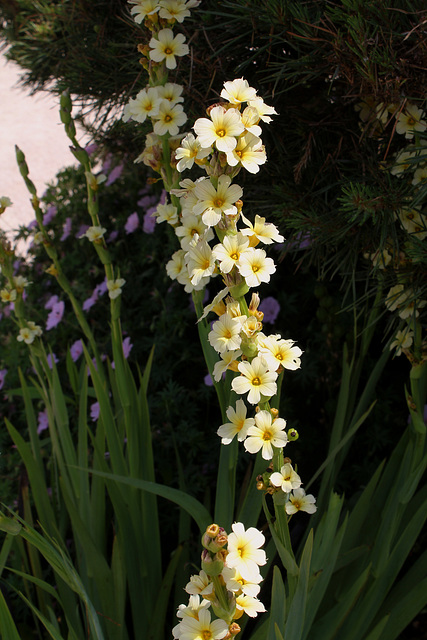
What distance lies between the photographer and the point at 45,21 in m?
1.91

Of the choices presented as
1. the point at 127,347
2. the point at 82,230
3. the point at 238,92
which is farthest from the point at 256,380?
the point at 82,230

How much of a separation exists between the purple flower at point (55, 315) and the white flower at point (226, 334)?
1422 millimetres

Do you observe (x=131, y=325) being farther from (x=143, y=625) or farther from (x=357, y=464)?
(x=143, y=625)

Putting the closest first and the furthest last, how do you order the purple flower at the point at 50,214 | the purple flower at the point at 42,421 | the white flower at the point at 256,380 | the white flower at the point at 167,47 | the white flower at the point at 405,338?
the white flower at the point at 256,380 < the white flower at the point at 167,47 < the white flower at the point at 405,338 < the purple flower at the point at 42,421 < the purple flower at the point at 50,214

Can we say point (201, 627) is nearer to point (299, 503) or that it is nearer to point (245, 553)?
point (245, 553)

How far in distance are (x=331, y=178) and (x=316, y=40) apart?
331 mm

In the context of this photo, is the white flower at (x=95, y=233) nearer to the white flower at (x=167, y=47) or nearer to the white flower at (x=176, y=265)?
the white flower at (x=176, y=265)

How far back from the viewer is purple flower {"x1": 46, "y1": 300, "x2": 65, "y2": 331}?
211cm

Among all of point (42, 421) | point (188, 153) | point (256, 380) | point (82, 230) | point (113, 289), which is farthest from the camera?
point (82, 230)

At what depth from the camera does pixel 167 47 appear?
3.47 feet

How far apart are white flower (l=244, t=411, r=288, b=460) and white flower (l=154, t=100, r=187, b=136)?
0.53 meters

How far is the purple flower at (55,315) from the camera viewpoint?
2113mm

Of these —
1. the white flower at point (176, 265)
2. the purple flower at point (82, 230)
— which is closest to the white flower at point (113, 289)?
the white flower at point (176, 265)

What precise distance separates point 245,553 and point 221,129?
1.70 feet
